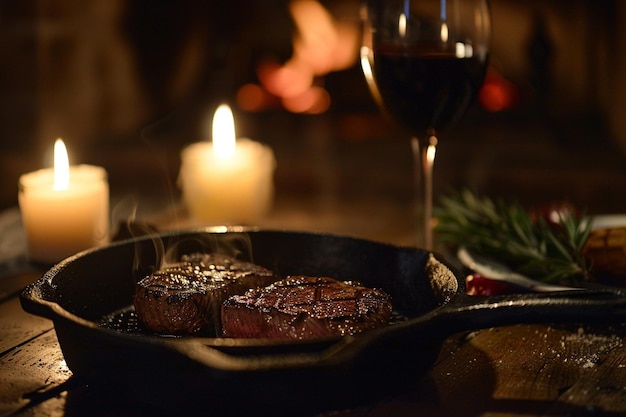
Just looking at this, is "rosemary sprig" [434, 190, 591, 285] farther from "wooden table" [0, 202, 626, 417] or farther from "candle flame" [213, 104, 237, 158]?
"candle flame" [213, 104, 237, 158]

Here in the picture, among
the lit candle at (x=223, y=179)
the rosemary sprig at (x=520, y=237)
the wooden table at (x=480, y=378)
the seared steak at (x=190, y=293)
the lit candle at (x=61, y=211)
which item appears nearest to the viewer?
the wooden table at (x=480, y=378)

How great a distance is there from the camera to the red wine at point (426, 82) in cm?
142

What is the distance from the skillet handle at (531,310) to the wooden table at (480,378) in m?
0.11

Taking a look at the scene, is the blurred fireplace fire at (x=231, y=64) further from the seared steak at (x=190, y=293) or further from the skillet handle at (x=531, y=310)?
the skillet handle at (x=531, y=310)

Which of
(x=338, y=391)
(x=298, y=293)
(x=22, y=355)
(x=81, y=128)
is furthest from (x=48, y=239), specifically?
(x=81, y=128)

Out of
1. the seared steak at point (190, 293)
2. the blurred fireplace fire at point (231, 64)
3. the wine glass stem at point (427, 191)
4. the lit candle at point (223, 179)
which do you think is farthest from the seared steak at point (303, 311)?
the blurred fireplace fire at point (231, 64)

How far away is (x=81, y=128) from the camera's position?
3.64m

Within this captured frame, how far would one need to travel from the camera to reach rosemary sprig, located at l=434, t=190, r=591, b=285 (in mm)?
1388

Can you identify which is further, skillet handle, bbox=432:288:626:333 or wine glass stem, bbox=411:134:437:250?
wine glass stem, bbox=411:134:437:250

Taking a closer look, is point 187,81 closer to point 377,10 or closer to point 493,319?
point 377,10

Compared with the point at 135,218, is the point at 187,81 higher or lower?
higher

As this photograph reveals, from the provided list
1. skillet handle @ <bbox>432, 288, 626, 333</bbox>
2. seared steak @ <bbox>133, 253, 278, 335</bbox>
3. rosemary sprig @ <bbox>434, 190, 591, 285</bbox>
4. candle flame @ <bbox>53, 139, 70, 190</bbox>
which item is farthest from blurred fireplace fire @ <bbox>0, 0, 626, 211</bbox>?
skillet handle @ <bbox>432, 288, 626, 333</bbox>

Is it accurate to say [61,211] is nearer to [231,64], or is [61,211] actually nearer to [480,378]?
[480,378]

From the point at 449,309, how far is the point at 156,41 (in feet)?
9.71
